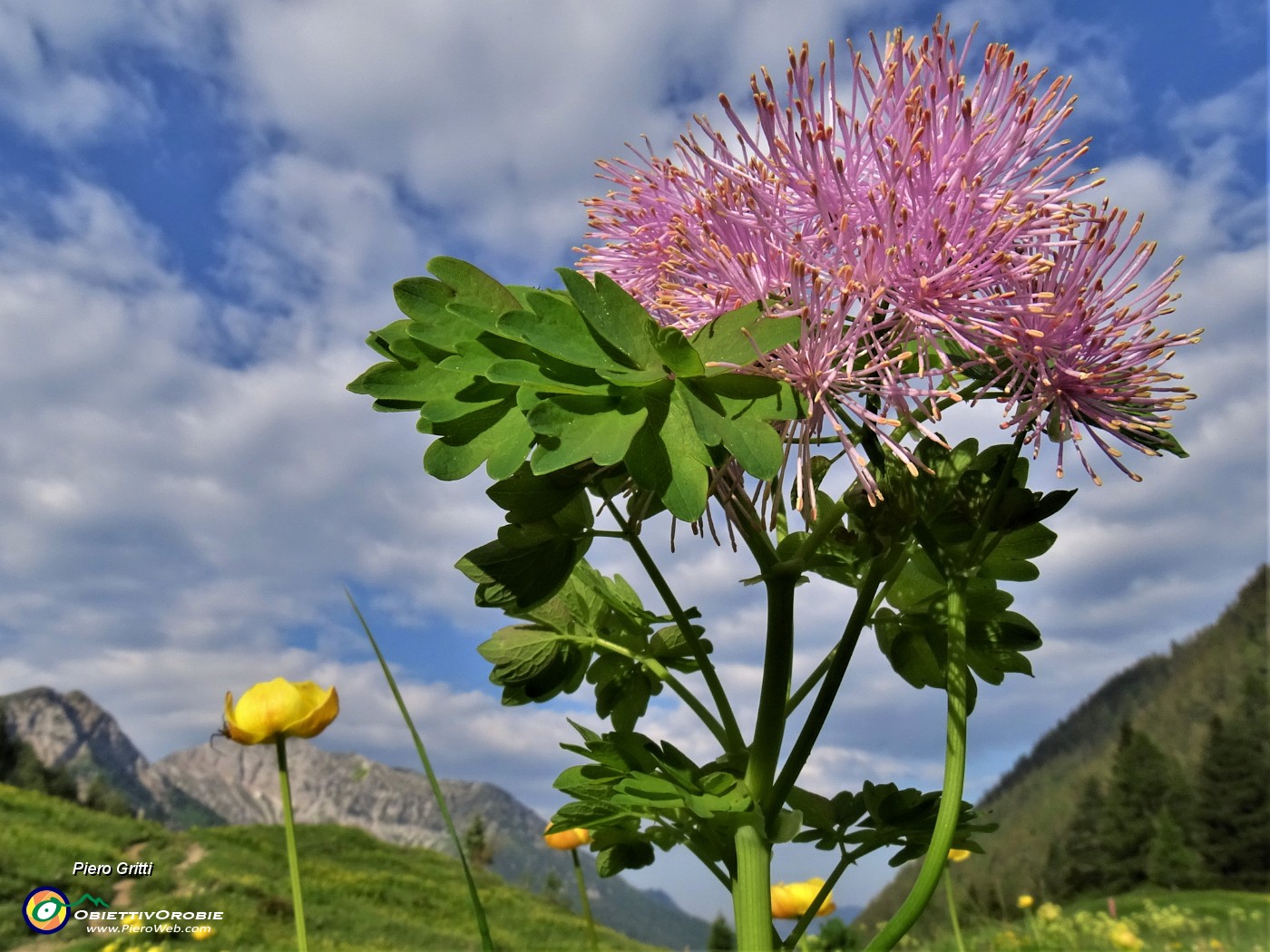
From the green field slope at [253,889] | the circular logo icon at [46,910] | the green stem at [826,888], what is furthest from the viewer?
the green field slope at [253,889]

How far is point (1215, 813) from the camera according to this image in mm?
36250

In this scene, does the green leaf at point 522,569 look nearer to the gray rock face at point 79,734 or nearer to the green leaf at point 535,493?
the green leaf at point 535,493

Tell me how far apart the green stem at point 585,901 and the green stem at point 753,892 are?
4.31 feet

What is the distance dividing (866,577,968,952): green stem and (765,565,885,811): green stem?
0.41 feet

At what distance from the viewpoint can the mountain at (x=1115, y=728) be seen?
5238 centimetres

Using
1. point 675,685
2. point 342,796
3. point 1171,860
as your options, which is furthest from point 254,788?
point 675,685

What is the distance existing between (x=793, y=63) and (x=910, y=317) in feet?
1.07

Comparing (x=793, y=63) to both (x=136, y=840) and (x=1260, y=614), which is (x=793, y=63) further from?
(x=1260, y=614)

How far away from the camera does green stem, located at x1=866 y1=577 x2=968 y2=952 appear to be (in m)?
0.81

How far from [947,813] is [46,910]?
11.6ft

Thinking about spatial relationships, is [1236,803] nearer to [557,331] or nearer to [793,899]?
[793,899]

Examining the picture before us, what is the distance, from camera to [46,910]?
10.3ft

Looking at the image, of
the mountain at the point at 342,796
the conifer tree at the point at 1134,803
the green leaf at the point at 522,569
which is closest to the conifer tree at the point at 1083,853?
the conifer tree at the point at 1134,803

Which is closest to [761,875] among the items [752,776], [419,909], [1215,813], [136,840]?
[752,776]
